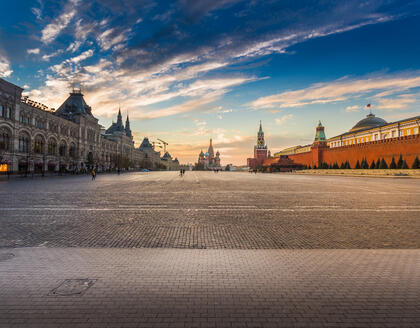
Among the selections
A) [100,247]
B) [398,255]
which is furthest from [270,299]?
[100,247]

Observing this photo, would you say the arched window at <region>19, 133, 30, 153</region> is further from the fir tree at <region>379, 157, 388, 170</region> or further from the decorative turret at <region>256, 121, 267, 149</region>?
the decorative turret at <region>256, 121, 267, 149</region>

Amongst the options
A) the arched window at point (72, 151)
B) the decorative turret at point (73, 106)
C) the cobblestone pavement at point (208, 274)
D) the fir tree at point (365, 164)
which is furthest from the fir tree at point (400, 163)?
the decorative turret at point (73, 106)

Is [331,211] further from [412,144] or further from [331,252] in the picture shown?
[412,144]

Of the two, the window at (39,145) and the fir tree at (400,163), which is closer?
the fir tree at (400,163)

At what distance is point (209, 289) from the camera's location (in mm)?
3424

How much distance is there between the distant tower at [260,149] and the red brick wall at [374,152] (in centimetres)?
9379

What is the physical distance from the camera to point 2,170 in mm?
36688

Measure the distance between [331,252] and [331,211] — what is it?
518cm

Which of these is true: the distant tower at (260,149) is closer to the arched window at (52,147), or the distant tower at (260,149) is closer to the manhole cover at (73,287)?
the arched window at (52,147)

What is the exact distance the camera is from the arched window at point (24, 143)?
41188 millimetres

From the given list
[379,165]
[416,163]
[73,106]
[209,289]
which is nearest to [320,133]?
[379,165]

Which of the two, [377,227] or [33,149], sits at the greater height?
[33,149]

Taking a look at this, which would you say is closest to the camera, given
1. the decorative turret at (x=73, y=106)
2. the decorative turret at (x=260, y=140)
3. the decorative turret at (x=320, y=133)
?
the decorative turret at (x=73, y=106)

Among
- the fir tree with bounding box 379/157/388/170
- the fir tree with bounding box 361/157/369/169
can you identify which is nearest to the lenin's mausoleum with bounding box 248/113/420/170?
the fir tree with bounding box 361/157/369/169
